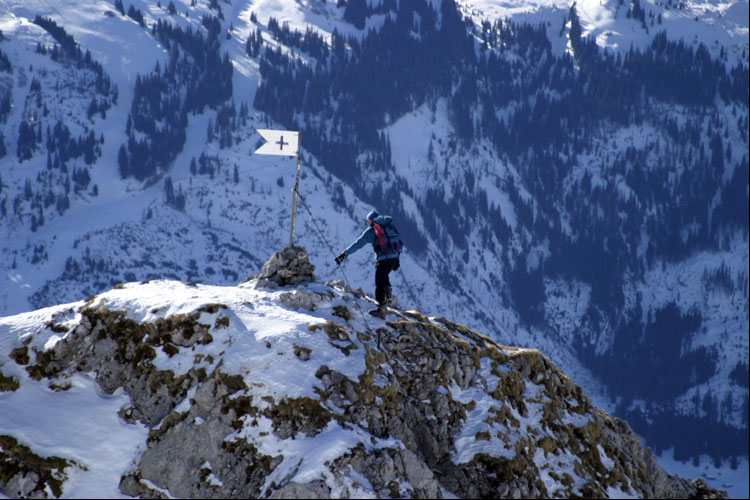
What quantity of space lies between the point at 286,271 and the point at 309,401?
8.62 m

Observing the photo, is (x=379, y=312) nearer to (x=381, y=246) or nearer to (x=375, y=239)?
(x=381, y=246)

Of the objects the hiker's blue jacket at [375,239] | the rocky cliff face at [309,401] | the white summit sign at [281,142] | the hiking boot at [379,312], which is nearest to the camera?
the rocky cliff face at [309,401]

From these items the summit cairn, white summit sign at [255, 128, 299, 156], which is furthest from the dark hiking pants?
white summit sign at [255, 128, 299, 156]

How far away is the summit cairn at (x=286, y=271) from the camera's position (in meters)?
32.7

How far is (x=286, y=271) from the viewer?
32.7 m

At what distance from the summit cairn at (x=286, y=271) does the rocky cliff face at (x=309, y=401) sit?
0.32 ft

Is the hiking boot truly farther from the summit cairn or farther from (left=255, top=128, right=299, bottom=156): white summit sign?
(left=255, top=128, right=299, bottom=156): white summit sign

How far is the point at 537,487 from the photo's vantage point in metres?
27.0

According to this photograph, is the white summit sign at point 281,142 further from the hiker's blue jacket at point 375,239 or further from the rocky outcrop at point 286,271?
the hiker's blue jacket at point 375,239

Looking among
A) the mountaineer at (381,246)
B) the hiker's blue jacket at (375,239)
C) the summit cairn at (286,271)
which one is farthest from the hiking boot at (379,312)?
the summit cairn at (286,271)

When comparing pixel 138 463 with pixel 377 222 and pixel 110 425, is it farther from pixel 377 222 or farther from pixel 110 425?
pixel 377 222

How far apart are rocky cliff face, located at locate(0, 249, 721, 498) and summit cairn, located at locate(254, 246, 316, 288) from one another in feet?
0.32

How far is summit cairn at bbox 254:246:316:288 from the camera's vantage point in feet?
107

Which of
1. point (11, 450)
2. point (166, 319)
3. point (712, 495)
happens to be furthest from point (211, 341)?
point (712, 495)
